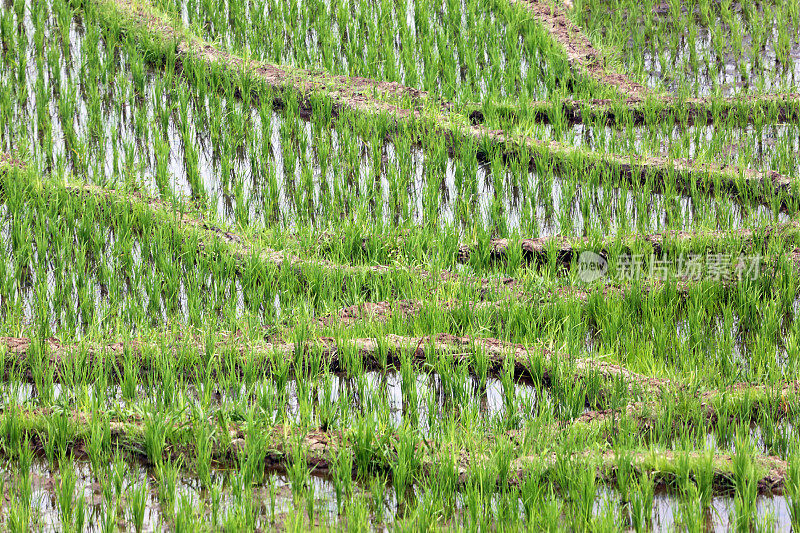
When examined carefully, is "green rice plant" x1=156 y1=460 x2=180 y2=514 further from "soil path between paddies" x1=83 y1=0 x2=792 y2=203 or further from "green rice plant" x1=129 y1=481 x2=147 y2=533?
"soil path between paddies" x1=83 y1=0 x2=792 y2=203

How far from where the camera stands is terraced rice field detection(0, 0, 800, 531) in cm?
215

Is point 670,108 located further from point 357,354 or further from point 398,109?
point 357,354

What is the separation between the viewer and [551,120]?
491 centimetres

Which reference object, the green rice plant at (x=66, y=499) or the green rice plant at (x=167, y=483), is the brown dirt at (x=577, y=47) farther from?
the green rice plant at (x=66, y=499)

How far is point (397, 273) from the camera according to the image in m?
3.34

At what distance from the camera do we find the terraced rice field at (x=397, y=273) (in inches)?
84.7

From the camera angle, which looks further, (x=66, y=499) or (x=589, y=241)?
(x=589, y=241)

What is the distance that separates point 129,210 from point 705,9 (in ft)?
→ 16.0

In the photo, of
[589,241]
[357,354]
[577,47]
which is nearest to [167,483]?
[357,354]

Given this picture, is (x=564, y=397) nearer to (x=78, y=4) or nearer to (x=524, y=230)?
(x=524, y=230)

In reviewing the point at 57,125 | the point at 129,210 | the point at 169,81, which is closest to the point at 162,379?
the point at 129,210

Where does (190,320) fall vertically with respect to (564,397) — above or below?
above

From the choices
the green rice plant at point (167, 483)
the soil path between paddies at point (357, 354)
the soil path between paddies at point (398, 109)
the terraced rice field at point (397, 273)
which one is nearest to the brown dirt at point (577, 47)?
the terraced rice field at point (397, 273)

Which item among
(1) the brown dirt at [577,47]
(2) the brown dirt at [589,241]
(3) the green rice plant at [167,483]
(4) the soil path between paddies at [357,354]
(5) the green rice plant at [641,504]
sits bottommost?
(5) the green rice plant at [641,504]
